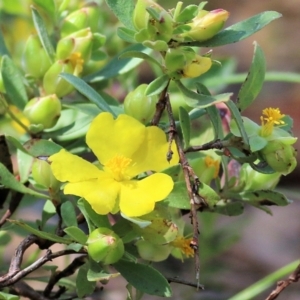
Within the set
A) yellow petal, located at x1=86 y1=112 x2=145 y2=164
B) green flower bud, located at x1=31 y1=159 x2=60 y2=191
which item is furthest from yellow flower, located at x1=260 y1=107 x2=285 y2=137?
green flower bud, located at x1=31 y1=159 x2=60 y2=191

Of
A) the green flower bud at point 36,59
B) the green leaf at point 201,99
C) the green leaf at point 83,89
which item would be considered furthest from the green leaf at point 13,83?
the green leaf at point 201,99

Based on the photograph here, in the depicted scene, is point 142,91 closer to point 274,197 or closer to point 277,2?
point 274,197

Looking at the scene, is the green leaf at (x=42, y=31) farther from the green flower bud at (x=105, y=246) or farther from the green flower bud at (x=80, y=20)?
the green flower bud at (x=105, y=246)

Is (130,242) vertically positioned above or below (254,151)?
below

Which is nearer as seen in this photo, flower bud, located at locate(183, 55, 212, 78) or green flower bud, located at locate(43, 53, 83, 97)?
flower bud, located at locate(183, 55, 212, 78)

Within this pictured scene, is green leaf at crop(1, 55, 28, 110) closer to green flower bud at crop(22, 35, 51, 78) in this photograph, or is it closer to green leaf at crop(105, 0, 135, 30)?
green flower bud at crop(22, 35, 51, 78)

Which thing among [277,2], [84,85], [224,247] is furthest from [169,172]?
[277,2]

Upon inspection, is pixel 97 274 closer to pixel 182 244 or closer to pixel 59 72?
pixel 182 244
